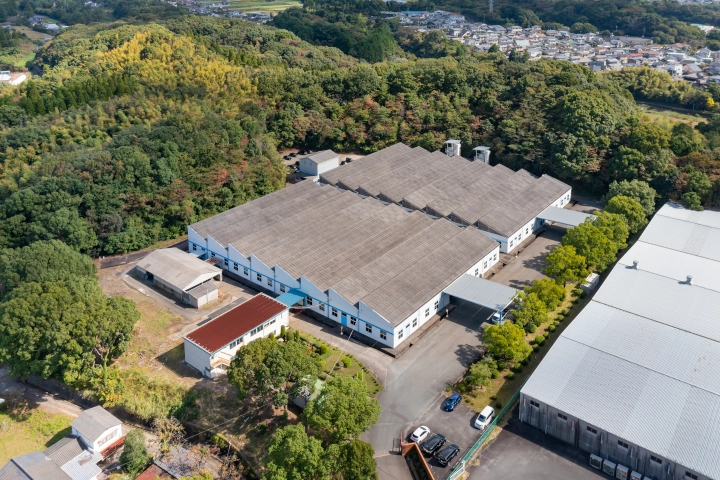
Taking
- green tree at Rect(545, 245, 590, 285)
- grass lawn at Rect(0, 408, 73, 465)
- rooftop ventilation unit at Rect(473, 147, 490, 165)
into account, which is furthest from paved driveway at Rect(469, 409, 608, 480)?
rooftop ventilation unit at Rect(473, 147, 490, 165)

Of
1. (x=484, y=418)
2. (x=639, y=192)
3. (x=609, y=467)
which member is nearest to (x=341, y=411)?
(x=484, y=418)

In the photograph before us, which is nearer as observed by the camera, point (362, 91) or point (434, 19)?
point (362, 91)

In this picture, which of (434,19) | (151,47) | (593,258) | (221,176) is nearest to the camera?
(593,258)

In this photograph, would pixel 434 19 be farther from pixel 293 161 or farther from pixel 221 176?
pixel 221 176

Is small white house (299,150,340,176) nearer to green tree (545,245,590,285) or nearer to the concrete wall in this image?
green tree (545,245,590,285)

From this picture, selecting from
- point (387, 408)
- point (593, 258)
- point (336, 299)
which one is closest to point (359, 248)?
point (336, 299)

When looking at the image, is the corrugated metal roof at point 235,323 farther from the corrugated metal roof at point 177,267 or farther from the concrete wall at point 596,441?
the concrete wall at point 596,441

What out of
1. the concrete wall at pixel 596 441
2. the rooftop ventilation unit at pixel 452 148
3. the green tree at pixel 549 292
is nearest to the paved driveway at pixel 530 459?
the concrete wall at pixel 596 441
